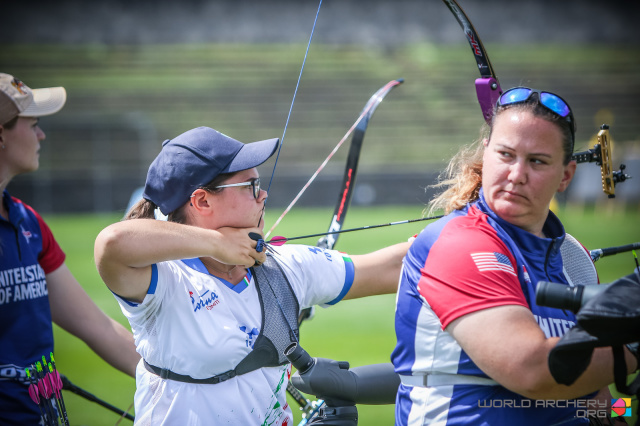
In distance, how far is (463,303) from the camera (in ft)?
5.68

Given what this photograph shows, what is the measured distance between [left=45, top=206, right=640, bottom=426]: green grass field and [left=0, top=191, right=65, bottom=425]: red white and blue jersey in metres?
1.90

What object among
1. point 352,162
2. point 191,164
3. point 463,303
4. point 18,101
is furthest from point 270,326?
point 18,101

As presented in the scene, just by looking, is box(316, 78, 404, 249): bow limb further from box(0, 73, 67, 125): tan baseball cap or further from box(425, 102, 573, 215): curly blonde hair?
box(0, 73, 67, 125): tan baseball cap

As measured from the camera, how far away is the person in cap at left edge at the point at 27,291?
2607 mm

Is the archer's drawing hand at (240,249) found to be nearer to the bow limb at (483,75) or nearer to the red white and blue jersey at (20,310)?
the bow limb at (483,75)

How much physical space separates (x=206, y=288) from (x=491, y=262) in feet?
3.10

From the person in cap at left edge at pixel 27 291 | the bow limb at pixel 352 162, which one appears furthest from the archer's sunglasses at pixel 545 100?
the person in cap at left edge at pixel 27 291

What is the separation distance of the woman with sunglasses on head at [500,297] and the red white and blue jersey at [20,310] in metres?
1.50

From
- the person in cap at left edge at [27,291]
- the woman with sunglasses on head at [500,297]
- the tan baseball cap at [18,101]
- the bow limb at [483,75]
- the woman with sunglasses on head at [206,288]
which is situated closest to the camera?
the woman with sunglasses on head at [500,297]

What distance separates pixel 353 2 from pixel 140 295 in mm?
26757

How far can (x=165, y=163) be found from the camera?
2266mm

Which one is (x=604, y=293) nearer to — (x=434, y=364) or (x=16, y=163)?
(x=434, y=364)

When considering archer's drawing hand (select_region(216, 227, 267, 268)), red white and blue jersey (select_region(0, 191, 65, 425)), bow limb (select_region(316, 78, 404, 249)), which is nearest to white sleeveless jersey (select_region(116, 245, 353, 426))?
archer's drawing hand (select_region(216, 227, 267, 268))

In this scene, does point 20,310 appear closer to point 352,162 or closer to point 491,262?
point 352,162
